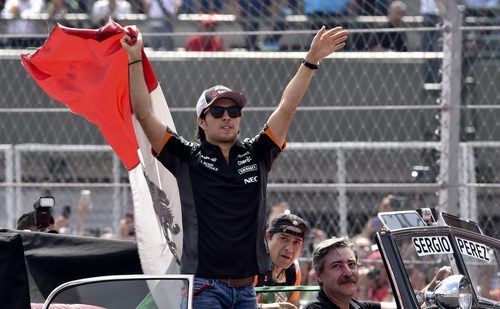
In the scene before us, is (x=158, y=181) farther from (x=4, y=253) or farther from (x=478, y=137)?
(x=478, y=137)

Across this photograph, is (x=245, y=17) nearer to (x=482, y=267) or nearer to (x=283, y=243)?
(x=283, y=243)

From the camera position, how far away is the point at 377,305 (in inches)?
216

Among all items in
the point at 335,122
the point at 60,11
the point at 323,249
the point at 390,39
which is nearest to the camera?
the point at 323,249

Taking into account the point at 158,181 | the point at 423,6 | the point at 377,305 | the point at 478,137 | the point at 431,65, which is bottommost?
the point at 377,305

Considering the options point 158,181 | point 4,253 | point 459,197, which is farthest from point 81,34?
point 459,197

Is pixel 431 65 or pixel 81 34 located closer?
pixel 81 34

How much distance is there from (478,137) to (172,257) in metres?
3.15

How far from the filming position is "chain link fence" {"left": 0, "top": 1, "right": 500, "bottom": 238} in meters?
7.95

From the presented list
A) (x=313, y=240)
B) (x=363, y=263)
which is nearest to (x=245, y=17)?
(x=313, y=240)

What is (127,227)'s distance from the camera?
28.3ft

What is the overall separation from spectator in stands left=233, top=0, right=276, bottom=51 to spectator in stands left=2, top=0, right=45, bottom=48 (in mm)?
1596

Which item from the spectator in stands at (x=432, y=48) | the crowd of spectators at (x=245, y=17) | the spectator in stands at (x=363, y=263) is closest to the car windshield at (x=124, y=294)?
the spectator in stands at (x=363, y=263)

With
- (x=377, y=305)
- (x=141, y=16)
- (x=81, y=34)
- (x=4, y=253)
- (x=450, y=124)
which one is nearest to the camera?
(x=4, y=253)

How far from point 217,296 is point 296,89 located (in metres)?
1.02
